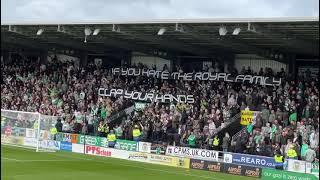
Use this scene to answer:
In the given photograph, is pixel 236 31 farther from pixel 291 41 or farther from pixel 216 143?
pixel 216 143

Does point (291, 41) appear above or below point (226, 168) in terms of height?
above

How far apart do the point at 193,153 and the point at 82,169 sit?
568 cm

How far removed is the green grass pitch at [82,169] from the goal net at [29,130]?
193 cm

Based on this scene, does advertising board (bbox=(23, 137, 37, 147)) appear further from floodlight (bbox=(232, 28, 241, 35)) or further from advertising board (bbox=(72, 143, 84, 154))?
floodlight (bbox=(232, 28, 241, 35))

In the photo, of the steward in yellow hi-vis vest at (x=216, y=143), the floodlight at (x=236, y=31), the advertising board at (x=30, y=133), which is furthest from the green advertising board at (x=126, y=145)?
the floodlight at (x=236, y=31)

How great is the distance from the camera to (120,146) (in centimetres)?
2856

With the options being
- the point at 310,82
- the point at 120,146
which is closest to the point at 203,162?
the point at 120,146

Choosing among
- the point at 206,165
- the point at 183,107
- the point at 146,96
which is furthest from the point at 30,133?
the point at 206,165

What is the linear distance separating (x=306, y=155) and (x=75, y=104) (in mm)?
17460

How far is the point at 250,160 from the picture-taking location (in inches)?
926

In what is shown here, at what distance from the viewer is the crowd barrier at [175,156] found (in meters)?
21.7

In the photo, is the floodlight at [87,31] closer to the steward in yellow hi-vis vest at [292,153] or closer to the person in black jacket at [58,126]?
the person in black jacket at [58,126]

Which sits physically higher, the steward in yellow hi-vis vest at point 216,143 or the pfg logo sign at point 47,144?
the steward in yellow hi-vis vest at point 216,143

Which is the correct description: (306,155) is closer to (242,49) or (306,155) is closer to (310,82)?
(310,82)
